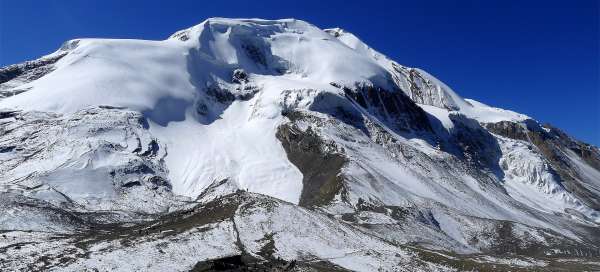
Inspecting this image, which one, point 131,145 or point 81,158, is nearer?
point 81,158

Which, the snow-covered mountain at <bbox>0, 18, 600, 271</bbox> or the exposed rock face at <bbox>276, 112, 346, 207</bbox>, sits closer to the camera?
the snow-covered mountain at <bbox>0, 18, 600, 271</bbox>

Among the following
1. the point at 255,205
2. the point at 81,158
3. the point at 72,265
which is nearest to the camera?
the point at 72,265

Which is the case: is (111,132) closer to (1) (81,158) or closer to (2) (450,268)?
(1) (81,158)

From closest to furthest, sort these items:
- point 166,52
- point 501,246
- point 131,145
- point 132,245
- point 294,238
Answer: point 132,245, point 294,238, point 501,246, point 131,145, point 166,52

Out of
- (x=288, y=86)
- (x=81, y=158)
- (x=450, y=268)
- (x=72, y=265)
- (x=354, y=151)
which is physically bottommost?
(x=72, y=265)

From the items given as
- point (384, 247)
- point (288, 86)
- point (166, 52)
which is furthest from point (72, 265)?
point (166, 52)

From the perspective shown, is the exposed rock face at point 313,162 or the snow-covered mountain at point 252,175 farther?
the exposed rock face at point 313,162

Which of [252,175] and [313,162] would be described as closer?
[252,175]

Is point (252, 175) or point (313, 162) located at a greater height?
point (313, 162)
